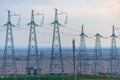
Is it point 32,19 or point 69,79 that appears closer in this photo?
point 32,19

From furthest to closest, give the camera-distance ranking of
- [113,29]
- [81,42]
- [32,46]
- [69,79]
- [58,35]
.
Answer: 1. [81,42]
2. [113,29]
3. [69,79]
4. [32,46]
5. [58,35]

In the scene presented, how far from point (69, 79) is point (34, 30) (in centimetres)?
961

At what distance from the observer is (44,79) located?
188ft

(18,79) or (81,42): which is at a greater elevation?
(81,42)

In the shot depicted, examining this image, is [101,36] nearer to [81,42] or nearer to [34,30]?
[81,42]

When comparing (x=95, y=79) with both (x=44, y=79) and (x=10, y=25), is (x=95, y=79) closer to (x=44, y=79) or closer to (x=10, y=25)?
(x=44, y=79)

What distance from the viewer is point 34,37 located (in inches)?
2024

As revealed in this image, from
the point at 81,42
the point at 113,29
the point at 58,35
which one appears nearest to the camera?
the point at 58,35

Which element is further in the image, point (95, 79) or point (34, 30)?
point (95, 79)

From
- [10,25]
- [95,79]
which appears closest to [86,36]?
[95,79]

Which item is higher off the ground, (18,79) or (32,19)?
(32,19)

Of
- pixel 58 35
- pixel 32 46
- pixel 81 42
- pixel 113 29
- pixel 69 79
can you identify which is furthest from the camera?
pixel 81 42

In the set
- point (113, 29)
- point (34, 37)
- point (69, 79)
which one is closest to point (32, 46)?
point (34, 37)

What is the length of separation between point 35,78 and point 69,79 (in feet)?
14.4
